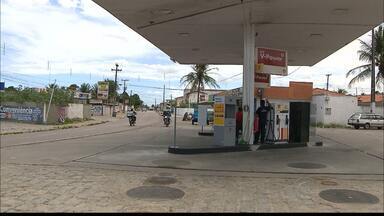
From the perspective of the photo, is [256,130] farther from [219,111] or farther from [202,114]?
[202,114]

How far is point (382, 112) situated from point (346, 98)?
8930 millimetres

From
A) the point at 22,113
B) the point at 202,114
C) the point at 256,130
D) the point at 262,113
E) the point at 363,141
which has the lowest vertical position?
the point at 363,141

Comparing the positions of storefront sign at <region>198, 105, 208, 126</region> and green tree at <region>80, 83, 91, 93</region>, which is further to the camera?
green tree at <region>80, 83, 91, 93</region>

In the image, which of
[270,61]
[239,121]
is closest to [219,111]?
[239,121]

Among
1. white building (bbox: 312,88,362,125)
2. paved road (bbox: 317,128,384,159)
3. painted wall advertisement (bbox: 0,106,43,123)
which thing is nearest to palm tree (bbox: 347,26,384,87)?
white building (bbox: 312,88,362,125)

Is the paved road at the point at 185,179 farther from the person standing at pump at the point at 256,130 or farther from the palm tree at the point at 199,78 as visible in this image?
the palm tree at the point at 199,78

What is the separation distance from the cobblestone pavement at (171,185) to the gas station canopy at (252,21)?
6.66 metres

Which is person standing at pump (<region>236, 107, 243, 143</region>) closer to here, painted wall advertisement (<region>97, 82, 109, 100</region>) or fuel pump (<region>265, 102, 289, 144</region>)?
fuel pump (<region>265, 102, 289, 144</region>)

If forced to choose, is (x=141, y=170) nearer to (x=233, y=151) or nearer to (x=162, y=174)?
(x=162, y=174)

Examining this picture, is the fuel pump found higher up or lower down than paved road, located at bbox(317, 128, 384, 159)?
higher up

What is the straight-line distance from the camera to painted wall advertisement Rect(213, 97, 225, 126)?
18297 mm

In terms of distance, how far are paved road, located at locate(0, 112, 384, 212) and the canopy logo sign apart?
3410 millimetres

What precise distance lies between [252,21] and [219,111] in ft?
12.2

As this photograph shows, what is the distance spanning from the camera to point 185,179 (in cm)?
1087
